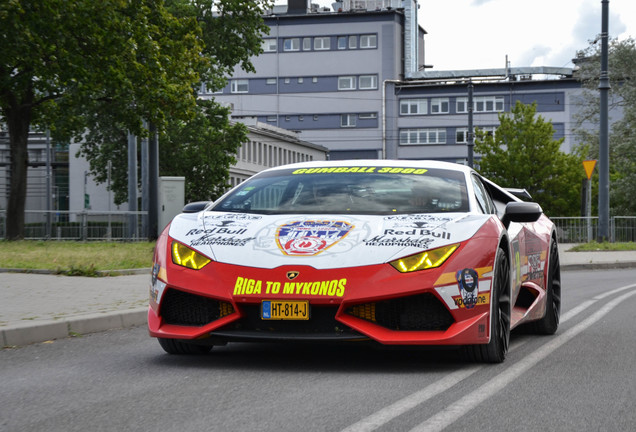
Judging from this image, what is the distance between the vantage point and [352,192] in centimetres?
735

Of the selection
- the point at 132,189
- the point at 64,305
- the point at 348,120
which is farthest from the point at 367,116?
the point at 64,305

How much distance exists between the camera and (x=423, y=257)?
6250 millimetres

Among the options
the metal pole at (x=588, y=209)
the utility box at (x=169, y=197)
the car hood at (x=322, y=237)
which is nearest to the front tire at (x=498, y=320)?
the car hood at (x=322, y=237)

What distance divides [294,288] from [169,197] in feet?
75.2

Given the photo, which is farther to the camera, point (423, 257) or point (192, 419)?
point (423, 257)

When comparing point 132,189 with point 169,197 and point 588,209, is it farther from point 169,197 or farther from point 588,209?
point 588,209

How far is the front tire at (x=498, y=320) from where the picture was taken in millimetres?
6543

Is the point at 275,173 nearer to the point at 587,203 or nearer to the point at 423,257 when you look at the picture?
the point at 423,257

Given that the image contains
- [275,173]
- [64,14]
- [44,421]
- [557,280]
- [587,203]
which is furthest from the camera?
[587,203]

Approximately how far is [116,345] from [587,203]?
93.6 feet

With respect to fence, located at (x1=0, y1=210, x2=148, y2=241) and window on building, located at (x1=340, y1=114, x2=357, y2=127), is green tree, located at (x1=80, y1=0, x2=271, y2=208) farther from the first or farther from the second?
window on building, located at (x1=340, y1=114, x2=357, y2=127)

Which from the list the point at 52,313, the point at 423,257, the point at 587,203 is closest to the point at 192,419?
the point at 423,257

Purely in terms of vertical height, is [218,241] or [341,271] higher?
[218,241]

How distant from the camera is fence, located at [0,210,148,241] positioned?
1492 inches
